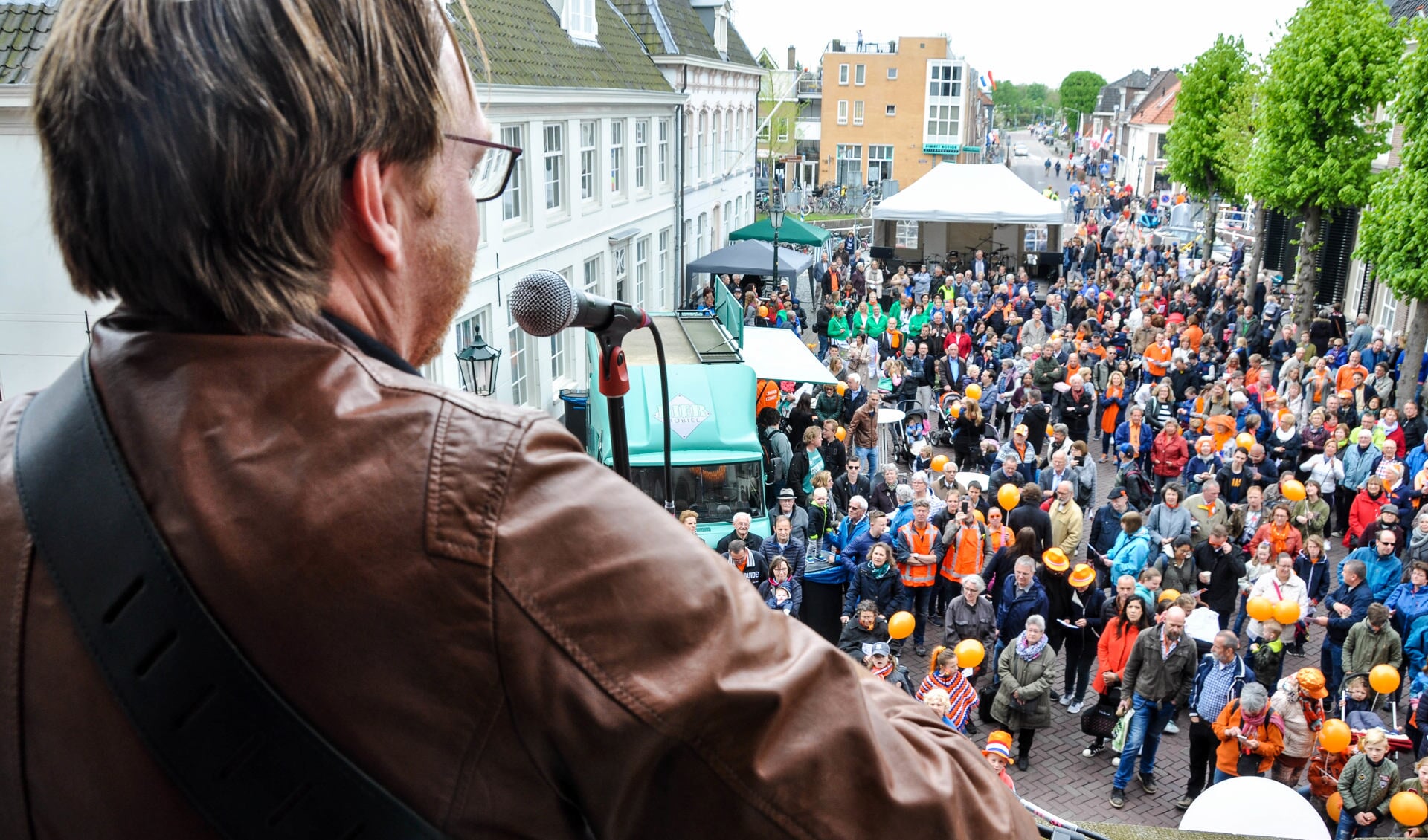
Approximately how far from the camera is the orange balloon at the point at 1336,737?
8000 mm

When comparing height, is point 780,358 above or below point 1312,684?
above

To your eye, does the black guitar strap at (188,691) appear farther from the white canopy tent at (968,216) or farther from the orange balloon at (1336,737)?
the white canopy tent at (968,216)

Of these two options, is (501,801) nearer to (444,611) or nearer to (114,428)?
(444,611)

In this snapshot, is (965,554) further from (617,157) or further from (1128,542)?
(617,157)

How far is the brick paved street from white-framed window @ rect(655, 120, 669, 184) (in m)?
16.8

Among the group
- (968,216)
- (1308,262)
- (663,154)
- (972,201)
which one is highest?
(663,154)

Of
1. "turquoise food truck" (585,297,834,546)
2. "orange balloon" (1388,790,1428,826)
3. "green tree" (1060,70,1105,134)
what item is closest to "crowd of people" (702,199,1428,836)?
"orange balloon" (1388,790,1428,826)

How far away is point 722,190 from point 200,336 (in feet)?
103

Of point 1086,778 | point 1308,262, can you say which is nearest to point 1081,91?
point 1308,262

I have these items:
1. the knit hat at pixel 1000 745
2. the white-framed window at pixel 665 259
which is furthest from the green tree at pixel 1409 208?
the white-framed window at pixel 665 259

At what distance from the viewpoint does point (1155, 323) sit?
2036 centimetres

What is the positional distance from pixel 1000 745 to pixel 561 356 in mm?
12927

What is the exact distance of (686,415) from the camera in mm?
12125

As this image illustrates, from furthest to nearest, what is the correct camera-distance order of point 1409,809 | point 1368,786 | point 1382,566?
point 1382,566, point 1368,786, point 1409,809
